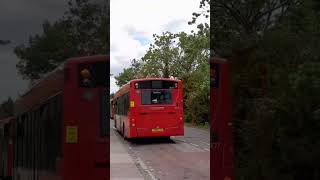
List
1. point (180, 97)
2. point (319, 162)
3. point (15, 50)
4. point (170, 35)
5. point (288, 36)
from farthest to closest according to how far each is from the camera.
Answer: point (288, 36)
point (319, 162)
point (15, 50)
point (180, 97)
point (170, 35)

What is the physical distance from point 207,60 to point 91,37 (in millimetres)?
981

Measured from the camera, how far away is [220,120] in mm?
5734

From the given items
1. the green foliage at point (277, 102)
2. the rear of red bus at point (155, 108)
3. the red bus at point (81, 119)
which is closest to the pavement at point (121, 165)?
the red bus at point (81, 119)

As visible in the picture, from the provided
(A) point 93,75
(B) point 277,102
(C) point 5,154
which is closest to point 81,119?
(A) point 93,75

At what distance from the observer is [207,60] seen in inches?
211

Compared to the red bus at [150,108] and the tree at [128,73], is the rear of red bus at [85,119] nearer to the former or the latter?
the red bus at [150,108]

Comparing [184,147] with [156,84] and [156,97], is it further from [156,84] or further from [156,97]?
[156,97]

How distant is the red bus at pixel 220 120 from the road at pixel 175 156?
0.32 ft

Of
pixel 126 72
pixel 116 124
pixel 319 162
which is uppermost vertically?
pixel 126 72

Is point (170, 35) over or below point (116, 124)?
over

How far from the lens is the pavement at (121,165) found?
5336 millimetres

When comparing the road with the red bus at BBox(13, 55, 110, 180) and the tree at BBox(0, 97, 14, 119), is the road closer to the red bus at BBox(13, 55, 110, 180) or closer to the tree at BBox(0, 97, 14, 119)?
the red bus at BBox(13, 55, 110, 180)

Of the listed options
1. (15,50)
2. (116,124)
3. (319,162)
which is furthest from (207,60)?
(319,162)

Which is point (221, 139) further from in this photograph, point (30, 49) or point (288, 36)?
point (288, 36)
